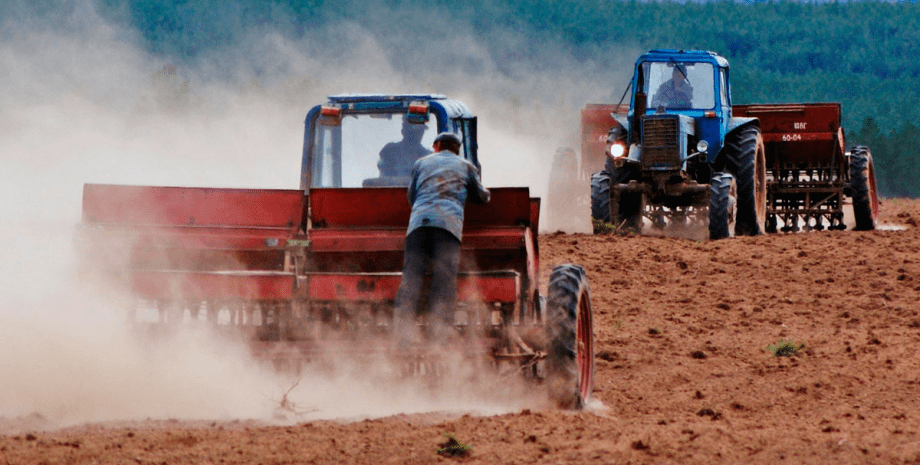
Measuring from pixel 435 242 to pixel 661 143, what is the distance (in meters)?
10.4

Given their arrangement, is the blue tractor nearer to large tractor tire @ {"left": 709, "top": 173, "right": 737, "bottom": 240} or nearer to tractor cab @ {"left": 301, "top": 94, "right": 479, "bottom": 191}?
large tractor tire @ {"left": 709, "top": 173, "right": 737, "bottom": 240}

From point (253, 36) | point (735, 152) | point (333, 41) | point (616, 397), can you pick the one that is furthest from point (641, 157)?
point (253, 36)

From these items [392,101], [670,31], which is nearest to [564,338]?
[392,101]

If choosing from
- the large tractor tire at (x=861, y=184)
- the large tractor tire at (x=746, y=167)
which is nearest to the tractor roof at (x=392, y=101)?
the large tractor tire at (x=746, y=167)

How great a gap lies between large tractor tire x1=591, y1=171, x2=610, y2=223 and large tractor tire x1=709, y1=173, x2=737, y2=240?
1.52 metres

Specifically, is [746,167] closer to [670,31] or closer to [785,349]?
[785,349]

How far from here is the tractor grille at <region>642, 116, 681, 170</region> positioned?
17438 mm

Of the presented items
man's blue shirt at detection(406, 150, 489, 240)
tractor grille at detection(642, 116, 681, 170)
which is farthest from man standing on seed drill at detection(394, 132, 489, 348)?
tractor grille at detection(642, 116, 681, 170)

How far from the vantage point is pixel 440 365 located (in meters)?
7.52

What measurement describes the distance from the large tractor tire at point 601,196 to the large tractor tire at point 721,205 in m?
1.52

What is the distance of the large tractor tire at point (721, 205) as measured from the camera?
56.1 ft

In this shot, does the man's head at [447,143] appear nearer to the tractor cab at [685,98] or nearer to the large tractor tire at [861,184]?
the tractor cab at [685,98]

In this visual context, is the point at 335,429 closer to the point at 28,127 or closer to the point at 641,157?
the point at 641,157

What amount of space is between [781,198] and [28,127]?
20521 millimetres
